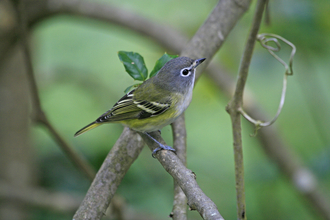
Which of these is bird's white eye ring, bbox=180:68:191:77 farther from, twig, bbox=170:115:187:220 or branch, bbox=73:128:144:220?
branch, bbox=73:128:144:220

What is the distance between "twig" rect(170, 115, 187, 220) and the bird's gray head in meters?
0.31

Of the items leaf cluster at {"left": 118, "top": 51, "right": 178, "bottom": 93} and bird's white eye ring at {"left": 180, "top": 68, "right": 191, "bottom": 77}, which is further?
bird's white eye ring at {"left": 180, "top": 68, "right": 191, "bottom": 77}

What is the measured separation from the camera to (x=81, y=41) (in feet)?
27.3

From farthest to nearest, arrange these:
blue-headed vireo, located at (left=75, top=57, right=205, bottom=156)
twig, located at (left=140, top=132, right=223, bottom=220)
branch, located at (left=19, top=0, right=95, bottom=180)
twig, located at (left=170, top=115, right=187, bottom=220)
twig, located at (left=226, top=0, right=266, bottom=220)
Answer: branch, located at (left=19, top=0, right=95, bottom=180) → blue-headed vireo, located at (left=75, top=57, right=205, bottom=156) → twig, located at (left=226, top=0, right=266, bottom=220) → twig, located at (left=170, top=115, right=187, bottom=220) → twig, located at (left=140, top=132, right=223, bottom=220)

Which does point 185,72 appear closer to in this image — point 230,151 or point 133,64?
point 133,64

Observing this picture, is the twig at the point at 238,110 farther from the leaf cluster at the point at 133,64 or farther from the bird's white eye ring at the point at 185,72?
the leaf cluster at the point at 133,64

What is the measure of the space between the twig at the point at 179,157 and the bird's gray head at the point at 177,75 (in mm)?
312

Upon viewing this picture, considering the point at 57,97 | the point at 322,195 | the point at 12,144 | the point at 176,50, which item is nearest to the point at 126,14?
the point at 176,50

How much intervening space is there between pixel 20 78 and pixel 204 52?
9.59ft

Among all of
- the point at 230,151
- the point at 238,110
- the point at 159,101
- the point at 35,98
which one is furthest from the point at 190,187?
the point at 230,151

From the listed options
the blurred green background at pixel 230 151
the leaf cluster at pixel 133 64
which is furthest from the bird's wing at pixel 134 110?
the blurred green background at pixel 230 151

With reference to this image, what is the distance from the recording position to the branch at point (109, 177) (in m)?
2.07

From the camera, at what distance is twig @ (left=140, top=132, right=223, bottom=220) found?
4.92 ft

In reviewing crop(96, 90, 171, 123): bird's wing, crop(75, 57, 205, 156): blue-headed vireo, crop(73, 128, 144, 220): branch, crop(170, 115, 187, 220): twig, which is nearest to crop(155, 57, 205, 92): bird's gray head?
crop(75, 57, 205, 156): blue-headed vireo
